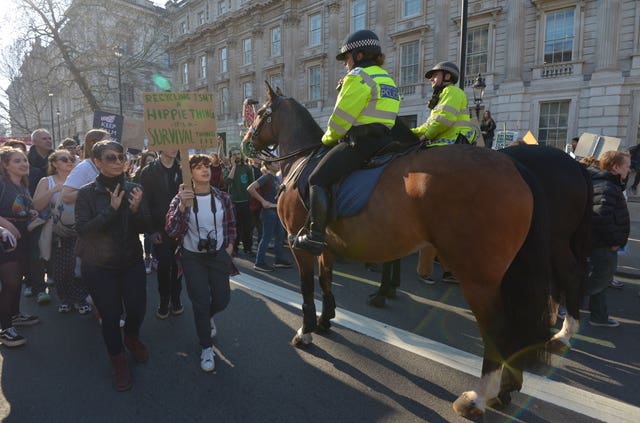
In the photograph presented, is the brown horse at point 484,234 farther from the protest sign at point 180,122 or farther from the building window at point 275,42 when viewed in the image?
the building window at point 275,42

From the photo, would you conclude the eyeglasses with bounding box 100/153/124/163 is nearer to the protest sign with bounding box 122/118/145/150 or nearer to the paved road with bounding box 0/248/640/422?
the paved road with bounding box 0/248/640/422

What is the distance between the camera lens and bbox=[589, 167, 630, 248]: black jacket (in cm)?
402

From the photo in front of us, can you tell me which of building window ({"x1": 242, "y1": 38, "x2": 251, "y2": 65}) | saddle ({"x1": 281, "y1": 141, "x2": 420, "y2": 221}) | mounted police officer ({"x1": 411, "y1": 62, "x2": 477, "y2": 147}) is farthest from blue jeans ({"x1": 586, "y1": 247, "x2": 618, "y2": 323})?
building window ({"x1": 242, "y1": 38, "x2": 251, "y2": 65})

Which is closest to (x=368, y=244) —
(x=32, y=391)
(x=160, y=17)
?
(x=32, y=391)

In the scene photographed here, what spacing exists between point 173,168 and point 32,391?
8.41ft

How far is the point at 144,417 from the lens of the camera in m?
2.69

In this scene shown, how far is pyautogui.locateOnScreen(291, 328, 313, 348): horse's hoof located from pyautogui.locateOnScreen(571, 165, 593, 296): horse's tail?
2.77m

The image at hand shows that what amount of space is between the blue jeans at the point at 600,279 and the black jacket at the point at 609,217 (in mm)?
135

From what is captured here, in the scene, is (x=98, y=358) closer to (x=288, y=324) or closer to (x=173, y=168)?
(x=288, y=324)

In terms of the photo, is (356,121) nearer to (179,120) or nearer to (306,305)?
(179,120)

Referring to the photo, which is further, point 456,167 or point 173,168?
point 173,168

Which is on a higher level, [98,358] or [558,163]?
[558,163]

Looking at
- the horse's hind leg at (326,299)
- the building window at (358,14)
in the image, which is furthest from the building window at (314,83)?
the horse's hind leg at (326,299)

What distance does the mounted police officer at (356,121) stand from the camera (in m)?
3.04
